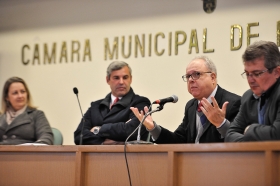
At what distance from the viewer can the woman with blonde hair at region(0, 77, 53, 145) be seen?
4.92 m

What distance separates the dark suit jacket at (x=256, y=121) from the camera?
9.32 ft

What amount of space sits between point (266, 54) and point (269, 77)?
15cm

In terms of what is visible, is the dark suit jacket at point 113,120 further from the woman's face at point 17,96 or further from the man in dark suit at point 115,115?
the woman's face at point 17,96

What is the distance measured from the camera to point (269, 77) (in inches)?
123

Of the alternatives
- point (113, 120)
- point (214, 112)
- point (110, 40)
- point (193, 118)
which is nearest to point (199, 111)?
point (193, 118)

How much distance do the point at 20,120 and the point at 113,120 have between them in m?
0.97

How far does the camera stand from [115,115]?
4.85m

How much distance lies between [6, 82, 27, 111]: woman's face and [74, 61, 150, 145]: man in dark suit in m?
0.69

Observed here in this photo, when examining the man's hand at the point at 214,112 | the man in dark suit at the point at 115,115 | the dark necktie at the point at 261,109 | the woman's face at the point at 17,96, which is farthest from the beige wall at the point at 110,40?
the dark necktie at the point at 261,109

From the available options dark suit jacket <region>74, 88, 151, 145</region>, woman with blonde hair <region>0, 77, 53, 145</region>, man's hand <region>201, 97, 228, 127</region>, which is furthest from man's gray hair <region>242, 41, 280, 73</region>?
woman with blonde hair <region>0, 77, 53, 145</region>

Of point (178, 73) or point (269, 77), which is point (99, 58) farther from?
point (269, 77)

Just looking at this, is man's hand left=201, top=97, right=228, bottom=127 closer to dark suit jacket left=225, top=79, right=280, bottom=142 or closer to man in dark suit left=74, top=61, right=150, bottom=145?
dark suit jacket left=225, top=79, right=280, bottom=142

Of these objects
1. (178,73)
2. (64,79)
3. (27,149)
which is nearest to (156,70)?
(178,73)

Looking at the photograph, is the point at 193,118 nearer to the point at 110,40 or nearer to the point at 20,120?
the point at 20,120
